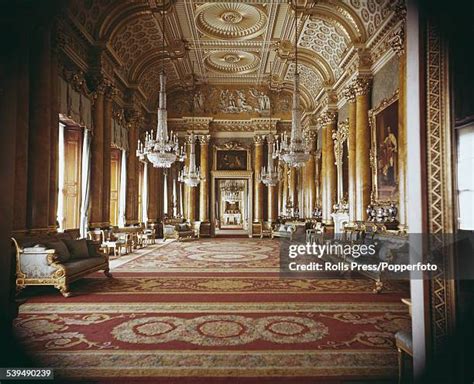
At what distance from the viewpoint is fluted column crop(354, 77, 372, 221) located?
907cm

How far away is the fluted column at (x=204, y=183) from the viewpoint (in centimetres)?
1614

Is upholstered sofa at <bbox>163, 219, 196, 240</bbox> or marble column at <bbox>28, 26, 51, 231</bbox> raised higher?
marble column at <bbox>28, 26, 51, 231</bbox>

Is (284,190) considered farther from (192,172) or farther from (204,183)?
(192,172)

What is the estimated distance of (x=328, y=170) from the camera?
1259 cm

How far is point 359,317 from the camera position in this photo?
152 inches

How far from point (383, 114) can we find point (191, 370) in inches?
308

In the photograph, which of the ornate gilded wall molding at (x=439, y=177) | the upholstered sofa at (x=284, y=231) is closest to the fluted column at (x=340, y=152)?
the upholstered sofa at (x=284, y=231)

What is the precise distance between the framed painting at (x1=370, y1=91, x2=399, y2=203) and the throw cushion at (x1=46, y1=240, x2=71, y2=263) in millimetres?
6890

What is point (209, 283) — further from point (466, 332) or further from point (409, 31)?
point (409, 31)

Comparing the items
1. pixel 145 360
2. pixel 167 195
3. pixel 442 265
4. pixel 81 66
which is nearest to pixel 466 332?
pixel 442 265

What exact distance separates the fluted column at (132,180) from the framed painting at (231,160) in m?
4.81

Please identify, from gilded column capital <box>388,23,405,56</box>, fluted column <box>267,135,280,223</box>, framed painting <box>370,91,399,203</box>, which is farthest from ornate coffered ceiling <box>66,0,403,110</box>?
fluted column <box>267,135,280,223</box>

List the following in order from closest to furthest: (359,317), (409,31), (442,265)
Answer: (442,265), (409,31), (359,317)

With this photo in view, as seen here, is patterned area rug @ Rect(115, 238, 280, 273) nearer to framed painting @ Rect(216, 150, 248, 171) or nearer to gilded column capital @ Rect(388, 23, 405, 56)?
gilded column capital @ Rect(388, 23, 405, 56)
